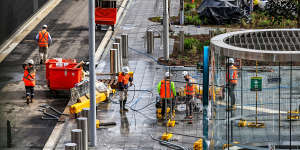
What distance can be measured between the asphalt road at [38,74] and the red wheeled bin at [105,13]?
0.66m

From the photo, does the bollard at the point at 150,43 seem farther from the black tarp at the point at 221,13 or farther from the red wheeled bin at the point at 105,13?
the black tarp at the point at 221,13

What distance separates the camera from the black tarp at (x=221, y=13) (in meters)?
41.4

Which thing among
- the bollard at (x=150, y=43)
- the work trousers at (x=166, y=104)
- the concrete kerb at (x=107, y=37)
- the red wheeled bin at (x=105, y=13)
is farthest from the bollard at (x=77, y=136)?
the red wheeled bin at (x=105, y=13)

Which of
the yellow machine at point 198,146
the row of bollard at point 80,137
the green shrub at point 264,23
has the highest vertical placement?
the green shrub at point 264,23

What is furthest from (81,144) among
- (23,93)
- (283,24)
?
(283,24)

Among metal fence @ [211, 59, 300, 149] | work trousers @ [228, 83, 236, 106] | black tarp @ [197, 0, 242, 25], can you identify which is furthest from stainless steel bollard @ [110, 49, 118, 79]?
black tarp @ [197, 0, 242, 25]

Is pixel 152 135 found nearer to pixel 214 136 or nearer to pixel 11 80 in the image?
pixel 214 136

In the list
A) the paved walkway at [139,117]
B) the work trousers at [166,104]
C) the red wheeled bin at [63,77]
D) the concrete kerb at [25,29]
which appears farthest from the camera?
the concrete kerb at [25,29]

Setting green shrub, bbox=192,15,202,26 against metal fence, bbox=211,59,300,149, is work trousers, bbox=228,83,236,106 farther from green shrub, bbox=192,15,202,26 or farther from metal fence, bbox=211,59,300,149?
green shrub, bbox=192,15,202,26

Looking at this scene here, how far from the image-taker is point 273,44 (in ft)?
60.7

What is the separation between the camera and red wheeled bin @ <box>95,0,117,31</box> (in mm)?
Answer: 38281

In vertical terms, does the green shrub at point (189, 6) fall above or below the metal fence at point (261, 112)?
above

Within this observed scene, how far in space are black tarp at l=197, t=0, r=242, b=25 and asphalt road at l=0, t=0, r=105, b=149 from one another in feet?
22.3

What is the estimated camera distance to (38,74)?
30141 millimetres
